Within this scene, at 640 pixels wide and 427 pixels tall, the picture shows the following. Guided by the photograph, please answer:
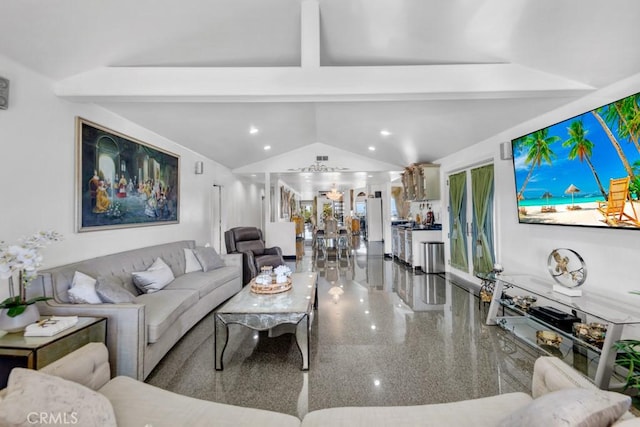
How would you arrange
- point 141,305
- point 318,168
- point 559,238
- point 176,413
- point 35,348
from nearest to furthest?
point 176,413 → point 35,348 → point 141,305 → point 559,238 → point 318,168

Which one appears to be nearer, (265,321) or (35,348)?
(35,348)

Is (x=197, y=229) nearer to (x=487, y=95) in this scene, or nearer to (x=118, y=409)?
(x=118, y=409)

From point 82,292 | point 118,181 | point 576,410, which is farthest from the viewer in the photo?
point 118,181

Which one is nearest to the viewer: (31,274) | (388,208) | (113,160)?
(31,274)

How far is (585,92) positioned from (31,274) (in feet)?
15.3

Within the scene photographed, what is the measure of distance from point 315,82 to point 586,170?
2.53m

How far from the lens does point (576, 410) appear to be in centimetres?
88

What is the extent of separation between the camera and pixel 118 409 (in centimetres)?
128

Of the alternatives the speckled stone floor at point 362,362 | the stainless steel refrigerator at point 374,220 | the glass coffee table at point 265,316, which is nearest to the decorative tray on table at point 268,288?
the glass coffee table at point 265,316

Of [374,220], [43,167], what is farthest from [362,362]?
[374,220]

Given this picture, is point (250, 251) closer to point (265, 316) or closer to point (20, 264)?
point (265, 316)

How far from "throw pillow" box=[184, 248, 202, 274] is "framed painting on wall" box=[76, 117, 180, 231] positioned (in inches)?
23.8

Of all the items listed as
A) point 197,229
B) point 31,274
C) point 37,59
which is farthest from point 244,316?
point 197,229

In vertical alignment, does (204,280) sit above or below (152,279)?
below
